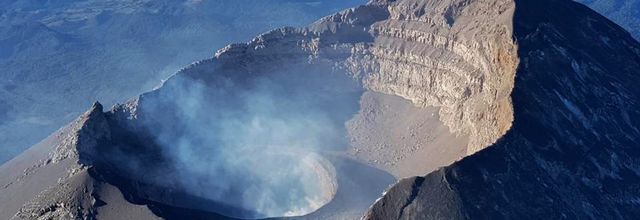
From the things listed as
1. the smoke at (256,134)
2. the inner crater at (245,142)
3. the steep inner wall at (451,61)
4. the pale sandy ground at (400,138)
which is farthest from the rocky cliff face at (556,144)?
the smoke at (256,134)

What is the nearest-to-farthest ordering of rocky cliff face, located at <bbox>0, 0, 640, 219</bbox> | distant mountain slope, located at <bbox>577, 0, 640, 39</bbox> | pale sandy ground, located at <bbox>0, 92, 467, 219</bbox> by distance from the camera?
rocky cliff face, located at <bbox>0, 0, 640, 219</bbox> → pale sandy ground, located at <bbox>0, 92, 467, 219</bbox> → distant mountain slope, located at <bbox>577, 0, 640, 39</bbox>

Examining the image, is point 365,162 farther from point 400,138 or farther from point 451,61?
point 451,61

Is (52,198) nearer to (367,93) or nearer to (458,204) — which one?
(458,204)

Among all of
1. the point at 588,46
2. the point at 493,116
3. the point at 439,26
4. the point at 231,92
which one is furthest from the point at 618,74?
the point at 231,92

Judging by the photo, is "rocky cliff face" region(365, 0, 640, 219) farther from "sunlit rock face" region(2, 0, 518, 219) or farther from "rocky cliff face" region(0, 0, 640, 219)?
"sunlit rock face" region(2, 0, 518, 219)

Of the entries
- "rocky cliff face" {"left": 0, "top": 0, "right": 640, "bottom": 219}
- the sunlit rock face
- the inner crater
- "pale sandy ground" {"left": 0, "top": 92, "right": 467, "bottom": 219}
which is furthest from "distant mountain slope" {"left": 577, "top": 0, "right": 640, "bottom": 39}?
the inner crater

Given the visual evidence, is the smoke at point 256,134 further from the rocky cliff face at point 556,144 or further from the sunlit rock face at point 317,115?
the rocky cliff face at point 556,144
